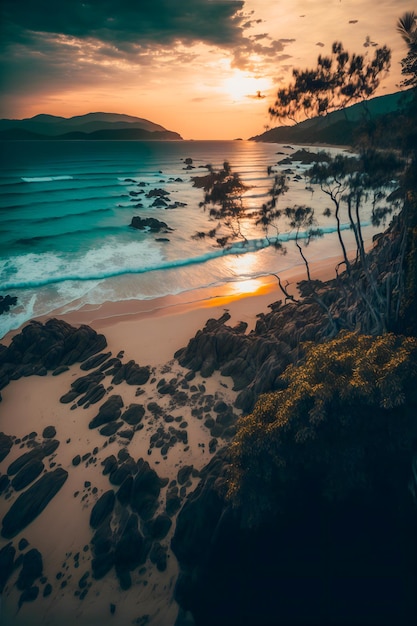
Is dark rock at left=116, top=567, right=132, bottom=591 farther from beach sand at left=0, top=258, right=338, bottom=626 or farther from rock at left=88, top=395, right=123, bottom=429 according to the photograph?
rock at left=88, top=395, right=123, bottom=429

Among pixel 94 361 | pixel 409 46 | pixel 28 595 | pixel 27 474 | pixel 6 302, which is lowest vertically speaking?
pixel 28 595

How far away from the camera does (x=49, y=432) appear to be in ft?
52.7

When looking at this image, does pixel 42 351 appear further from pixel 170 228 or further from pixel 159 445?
pixel 170 228

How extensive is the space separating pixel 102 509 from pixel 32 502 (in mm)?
3181

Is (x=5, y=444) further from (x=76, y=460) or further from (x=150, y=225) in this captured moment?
(x=150, y=225)

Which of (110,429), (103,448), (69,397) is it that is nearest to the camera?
(103,448)

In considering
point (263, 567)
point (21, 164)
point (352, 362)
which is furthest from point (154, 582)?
point (21, 164)

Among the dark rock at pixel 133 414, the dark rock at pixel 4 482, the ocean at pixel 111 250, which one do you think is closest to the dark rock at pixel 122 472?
the dark rock at pixel 133 414

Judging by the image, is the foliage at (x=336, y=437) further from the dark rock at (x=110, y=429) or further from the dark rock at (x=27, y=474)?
the dark rock at (x=27, y=474)

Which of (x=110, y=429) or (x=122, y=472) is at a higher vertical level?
(x=110, y=429)

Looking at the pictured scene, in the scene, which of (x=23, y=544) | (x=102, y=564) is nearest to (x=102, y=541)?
(x=102, y=564)

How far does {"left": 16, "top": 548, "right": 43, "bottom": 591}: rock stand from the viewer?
10898 millimetres

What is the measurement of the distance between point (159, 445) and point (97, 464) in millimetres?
2923

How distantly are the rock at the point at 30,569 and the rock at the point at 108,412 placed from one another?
556cm
